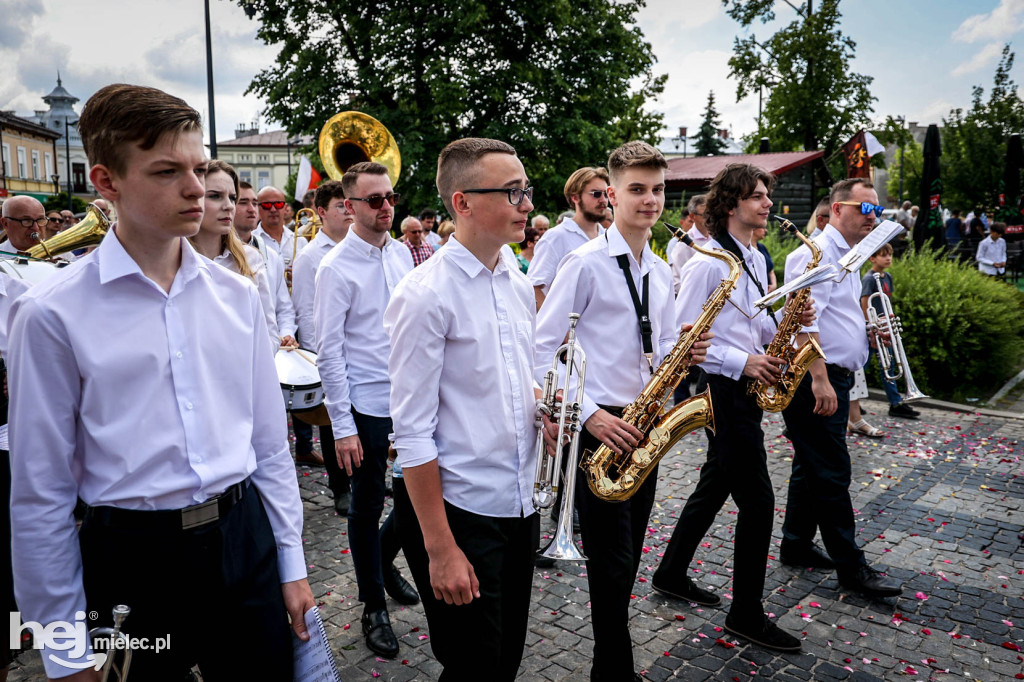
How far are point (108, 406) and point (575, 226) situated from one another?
544 cm

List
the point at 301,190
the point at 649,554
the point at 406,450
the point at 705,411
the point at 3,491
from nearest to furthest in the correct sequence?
the point at 406,450 → the point at 3,491 → the point at 705,411 → the point at 649,554 → the point at 301,190

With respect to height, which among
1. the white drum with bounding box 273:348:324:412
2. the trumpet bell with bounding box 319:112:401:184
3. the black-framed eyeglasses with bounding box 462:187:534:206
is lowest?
the white drum with bounding box 273:348:324:412

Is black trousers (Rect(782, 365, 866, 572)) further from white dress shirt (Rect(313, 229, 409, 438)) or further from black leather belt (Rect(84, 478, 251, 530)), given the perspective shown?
black leather belt (Rect(84, 478, 251, 530))

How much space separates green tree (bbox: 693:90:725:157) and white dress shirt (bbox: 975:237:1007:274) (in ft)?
108

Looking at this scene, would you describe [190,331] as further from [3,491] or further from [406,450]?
[3,491]

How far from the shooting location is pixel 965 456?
746 cm

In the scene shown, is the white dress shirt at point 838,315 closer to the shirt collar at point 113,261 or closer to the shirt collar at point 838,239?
the shirt collar at point 838,239

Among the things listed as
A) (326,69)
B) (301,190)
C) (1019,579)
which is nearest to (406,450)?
(1019,579)

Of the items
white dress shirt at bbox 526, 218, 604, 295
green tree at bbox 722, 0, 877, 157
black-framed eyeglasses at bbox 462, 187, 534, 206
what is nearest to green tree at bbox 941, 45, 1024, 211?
green tree at bbox 722, 0, 877, 157

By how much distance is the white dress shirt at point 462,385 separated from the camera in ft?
8.02

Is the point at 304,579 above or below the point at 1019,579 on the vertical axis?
above

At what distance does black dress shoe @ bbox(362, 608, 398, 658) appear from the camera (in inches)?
154

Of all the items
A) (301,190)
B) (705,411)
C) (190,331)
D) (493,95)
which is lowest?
(705,411)

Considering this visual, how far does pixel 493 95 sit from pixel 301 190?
12.2m
